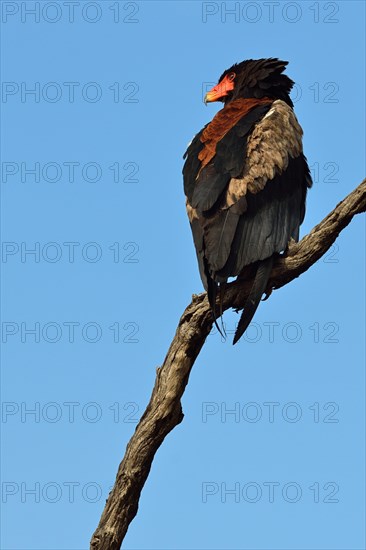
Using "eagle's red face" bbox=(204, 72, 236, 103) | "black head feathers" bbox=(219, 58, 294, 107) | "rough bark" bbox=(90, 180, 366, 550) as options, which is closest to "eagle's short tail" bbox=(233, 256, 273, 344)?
"rough bark" bbox=(90, 180, 366, 550)

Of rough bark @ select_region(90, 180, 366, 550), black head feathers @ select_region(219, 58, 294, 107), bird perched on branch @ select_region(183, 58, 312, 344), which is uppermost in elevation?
black head feathers @ select_region(219, 58, 294, 107)

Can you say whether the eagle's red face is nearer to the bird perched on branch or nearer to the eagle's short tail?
the bird perched on branch

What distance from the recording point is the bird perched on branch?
665cm

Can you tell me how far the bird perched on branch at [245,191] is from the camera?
262 inches

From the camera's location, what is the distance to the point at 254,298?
6.59 metres

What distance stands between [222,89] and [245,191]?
1.81 m

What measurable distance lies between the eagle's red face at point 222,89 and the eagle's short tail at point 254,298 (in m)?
2.23

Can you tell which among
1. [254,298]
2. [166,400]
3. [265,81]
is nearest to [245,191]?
[254,298]

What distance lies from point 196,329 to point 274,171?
1.57 meters

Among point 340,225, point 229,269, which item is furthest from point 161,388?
point 340,225

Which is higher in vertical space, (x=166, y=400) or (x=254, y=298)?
(x=254, y=298)

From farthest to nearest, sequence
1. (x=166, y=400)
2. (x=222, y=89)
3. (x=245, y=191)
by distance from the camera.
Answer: (x=222, y=89) → (x=245, y=191) → (x=166, y=400)

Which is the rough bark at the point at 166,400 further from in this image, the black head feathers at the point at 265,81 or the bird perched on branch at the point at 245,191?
the black head feathers at the point at 265,81

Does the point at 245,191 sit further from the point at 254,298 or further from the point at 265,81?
the point at 265,81
